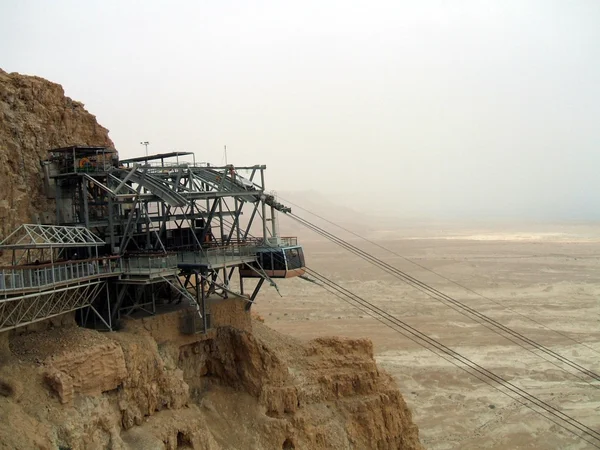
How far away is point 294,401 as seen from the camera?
2555 cm

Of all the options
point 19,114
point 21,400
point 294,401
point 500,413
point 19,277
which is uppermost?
point 19,114

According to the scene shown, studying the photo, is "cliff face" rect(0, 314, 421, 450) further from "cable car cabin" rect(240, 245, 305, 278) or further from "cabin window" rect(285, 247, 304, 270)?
"cabin window" rect(285, 247, 304, 270)

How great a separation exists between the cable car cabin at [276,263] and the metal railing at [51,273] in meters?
7.43

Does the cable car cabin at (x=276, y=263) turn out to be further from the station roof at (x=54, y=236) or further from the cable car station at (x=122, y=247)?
the station roof at (x=54, y=236)

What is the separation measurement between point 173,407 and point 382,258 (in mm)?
107846

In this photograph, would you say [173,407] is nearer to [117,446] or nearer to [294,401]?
[117,446]

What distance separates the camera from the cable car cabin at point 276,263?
27.3 meters

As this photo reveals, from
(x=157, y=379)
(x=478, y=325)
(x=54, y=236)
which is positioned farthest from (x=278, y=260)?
(x=478, y=325)

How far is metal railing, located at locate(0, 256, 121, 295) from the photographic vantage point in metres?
16.7

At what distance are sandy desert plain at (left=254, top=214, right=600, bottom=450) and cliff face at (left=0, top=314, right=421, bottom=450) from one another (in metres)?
16.2

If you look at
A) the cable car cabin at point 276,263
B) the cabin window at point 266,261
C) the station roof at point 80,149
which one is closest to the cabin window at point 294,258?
the cable car cabin at point 276,263

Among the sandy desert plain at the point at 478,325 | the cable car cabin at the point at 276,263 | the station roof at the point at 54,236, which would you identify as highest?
the station roof at the point at 54,236

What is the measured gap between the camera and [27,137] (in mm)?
22562

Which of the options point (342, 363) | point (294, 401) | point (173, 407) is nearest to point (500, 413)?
point (342, 363)
